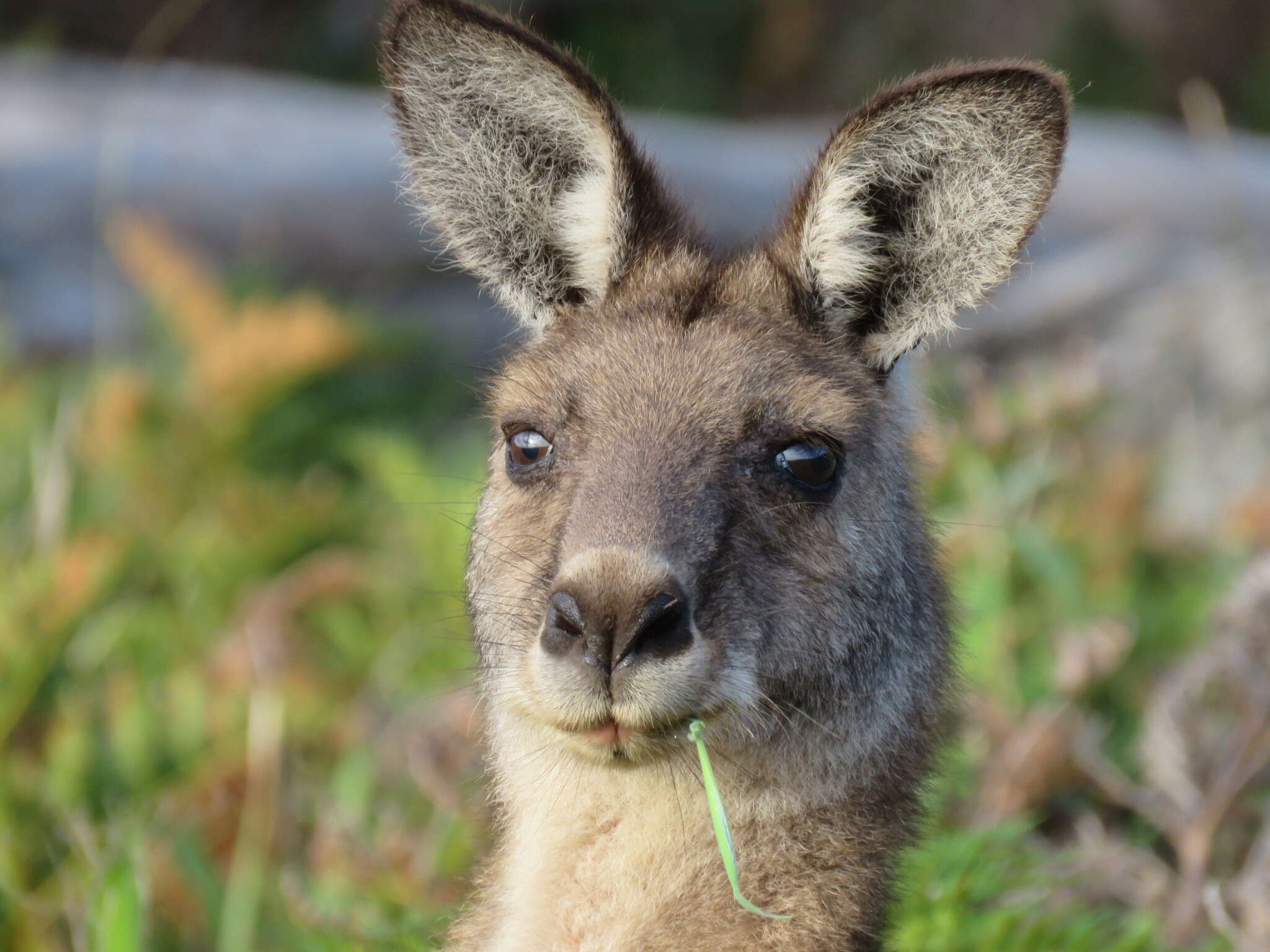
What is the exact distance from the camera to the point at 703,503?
276 centimetres

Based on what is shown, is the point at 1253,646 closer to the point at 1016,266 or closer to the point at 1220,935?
the point at 1220,935

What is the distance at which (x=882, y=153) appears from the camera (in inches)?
118

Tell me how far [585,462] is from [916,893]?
174cm

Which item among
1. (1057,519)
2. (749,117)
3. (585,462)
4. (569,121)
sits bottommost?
(749,117)

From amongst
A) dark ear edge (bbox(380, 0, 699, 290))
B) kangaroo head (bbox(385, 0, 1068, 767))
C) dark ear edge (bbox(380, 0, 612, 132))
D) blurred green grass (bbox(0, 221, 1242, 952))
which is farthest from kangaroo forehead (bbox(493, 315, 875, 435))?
blurred green grass (bbox(0, 221, 1242, 952))

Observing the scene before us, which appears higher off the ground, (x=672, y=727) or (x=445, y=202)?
(x=445, y=202)

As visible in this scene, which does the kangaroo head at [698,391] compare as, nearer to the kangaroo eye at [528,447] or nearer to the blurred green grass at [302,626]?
the kangaroo eye at [528,447]

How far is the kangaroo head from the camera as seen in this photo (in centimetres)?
262

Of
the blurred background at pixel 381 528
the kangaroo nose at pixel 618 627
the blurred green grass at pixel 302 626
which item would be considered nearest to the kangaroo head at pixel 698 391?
the kangaroo nose at pixel 618 627

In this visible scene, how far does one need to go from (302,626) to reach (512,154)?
3.60 meters

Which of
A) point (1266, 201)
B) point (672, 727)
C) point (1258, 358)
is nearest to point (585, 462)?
point (672, 727)

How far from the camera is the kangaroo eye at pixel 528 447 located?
10.1 feet

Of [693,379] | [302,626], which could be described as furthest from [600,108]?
[302,626]

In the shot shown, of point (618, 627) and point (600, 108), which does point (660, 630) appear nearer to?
point (618, 627)
